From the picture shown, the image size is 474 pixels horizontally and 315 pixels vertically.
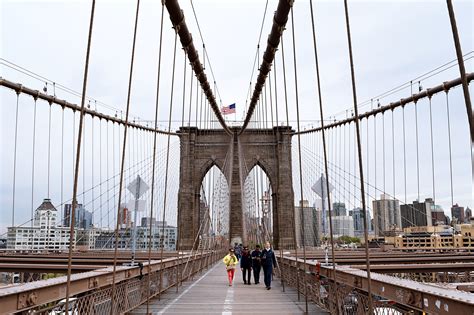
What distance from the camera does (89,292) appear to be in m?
5.07

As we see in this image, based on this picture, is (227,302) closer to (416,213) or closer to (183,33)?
(183,33)

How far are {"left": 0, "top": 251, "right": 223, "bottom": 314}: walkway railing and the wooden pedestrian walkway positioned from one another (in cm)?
33

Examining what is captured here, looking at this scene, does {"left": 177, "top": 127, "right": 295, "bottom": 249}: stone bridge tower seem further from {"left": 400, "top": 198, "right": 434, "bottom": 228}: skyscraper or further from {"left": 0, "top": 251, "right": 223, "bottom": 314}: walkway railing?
{"left": 0, "top": 251, "right": 223, "bottom": 314}: walkway railing

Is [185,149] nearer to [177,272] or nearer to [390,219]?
[390,219]

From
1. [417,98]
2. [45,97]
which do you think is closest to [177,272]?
[45,97]

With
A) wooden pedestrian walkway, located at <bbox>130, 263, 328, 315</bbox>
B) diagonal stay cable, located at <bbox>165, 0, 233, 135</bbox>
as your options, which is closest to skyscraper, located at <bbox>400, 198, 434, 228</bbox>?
diagonal stay cable, located at <bbox>165, 0, 233, 135</bbox>

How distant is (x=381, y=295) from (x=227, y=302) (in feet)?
13.5

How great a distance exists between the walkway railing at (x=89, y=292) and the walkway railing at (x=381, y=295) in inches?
94.4

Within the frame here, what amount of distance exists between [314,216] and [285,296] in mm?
26839

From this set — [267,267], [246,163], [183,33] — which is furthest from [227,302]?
[246,163]

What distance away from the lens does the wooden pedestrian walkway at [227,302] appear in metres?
6.47

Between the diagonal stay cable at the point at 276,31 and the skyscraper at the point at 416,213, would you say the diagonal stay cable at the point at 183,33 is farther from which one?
the skyscraper at the point at 416,213

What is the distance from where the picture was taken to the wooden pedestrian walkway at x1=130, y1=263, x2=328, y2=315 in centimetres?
647

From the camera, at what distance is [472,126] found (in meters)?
2.10
